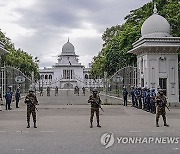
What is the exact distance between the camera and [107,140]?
12633mm

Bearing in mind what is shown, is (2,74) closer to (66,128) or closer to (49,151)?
(66,128)

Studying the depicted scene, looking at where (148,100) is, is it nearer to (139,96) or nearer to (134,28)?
(139,96)

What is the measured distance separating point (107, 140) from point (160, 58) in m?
18.2

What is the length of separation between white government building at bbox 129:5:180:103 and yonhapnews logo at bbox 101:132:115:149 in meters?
15.8

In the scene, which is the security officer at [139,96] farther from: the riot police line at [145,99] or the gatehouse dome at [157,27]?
the gatehouse dome at [157,27]

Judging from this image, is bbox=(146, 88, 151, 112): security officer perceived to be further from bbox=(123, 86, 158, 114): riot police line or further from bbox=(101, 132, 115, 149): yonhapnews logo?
bbox=(101, 132, 115, 149): yonhapnews logo

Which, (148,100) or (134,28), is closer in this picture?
(148,100)

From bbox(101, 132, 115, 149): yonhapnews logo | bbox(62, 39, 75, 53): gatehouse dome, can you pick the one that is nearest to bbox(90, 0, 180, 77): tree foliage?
bbox(101, 132, 115, 149): yonhapnews logo

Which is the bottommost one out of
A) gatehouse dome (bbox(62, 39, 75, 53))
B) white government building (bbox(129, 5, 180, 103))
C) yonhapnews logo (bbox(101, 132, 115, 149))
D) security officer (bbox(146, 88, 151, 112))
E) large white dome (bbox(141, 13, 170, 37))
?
yonhapnews logo (bbox(101, 132, 115, 149))

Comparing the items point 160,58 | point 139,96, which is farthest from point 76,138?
point 160,58

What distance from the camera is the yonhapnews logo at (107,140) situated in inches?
460

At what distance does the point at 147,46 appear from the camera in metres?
28.8

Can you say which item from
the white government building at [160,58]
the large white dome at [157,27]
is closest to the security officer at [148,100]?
the white government building at [160,58]

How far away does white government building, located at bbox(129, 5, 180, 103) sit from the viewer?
29156 millimetres
